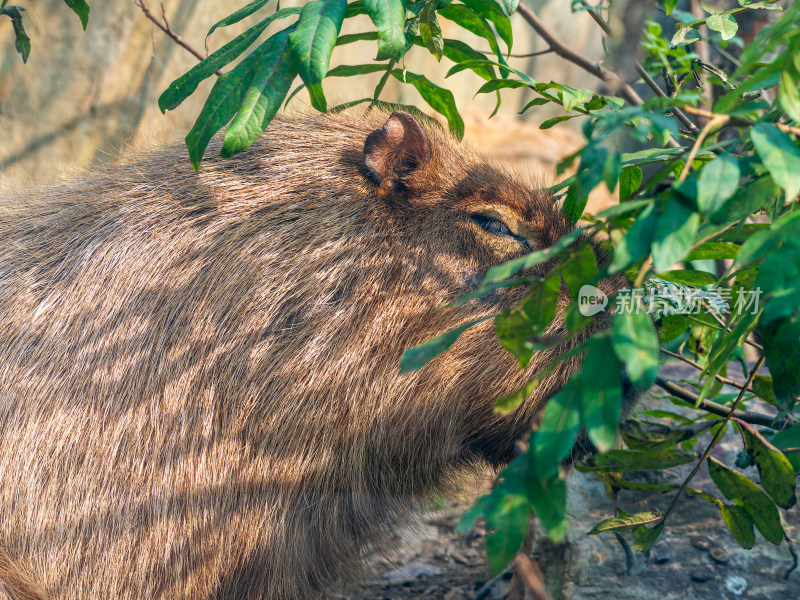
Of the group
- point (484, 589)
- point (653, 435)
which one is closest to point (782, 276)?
point (653, 435)

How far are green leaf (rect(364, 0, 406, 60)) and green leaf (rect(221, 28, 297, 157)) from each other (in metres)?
0.25

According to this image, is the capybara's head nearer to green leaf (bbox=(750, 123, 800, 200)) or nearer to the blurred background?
green leaf (bbox=(750, 123, 800, 200))

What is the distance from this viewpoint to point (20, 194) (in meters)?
3.26

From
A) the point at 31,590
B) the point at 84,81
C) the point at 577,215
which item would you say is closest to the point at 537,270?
the point at 577,215

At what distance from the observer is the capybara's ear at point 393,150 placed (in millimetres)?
2627

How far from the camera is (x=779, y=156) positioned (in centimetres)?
129

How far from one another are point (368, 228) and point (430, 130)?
0.58 m

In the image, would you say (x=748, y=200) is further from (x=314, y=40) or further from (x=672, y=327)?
(x=672, y=327)

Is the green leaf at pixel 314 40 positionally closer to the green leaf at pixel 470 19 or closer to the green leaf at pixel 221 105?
the green leaf at pixel 221 105

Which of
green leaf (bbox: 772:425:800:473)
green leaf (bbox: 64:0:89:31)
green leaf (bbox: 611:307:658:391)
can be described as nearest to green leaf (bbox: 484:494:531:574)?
green leaf (bbox: 611:307:658:391)

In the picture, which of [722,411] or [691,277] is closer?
[691,277]

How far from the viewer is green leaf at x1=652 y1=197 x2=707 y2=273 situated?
1.26m

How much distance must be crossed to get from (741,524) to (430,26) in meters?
2.01

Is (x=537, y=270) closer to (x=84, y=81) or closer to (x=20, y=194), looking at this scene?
(x=20, y=194)
